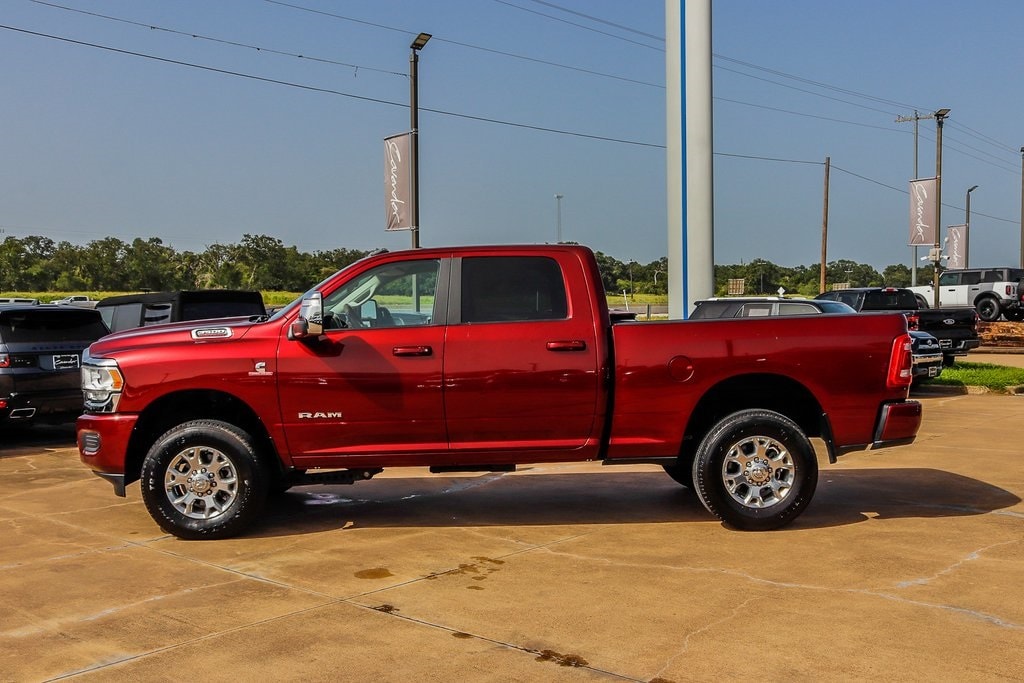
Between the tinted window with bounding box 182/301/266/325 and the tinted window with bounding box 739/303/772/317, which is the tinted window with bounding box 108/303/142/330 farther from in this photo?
the tinted window with bounding box 739/303/772/317

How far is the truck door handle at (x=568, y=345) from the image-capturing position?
6633mm

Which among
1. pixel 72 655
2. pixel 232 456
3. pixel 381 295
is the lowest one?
pixel 72 655

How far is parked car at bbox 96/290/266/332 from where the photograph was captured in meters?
12.2

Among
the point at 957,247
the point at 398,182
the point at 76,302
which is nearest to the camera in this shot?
the point at 398,182

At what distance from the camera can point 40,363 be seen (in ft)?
36.4

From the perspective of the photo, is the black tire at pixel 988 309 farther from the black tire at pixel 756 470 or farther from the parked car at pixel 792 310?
the black tire at pixel 756 470

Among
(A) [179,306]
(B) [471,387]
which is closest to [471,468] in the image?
(B) [471,387]

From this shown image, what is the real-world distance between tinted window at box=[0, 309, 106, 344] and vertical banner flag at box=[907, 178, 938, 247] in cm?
2635

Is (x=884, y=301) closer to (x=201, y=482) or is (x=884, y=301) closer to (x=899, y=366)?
(x=899, y=366)

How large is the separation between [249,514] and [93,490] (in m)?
2.75

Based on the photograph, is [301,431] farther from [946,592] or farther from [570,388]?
[946,592]

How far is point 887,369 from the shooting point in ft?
22.3

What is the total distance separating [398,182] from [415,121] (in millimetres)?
1521

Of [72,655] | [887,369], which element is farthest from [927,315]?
[72,655]
